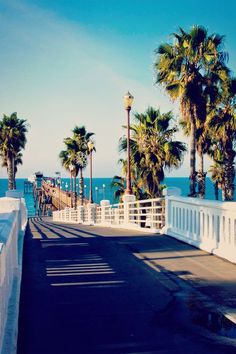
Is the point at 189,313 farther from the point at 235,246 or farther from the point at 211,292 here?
the point at 235,246

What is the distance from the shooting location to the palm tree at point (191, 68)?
80.1 ft

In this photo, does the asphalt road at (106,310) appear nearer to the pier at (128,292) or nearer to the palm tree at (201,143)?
the pier at (128,292)

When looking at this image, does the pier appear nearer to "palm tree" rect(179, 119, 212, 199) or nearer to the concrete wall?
the concrete wall

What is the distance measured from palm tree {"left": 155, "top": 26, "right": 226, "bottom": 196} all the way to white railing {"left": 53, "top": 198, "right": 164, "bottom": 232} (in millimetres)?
4154

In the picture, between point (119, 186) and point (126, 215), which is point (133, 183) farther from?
point (126, 215)

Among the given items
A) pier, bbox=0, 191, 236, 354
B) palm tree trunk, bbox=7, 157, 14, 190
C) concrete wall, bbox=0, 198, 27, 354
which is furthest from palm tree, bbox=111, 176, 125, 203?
concrete wall, bbox=0, 198, 27, 354

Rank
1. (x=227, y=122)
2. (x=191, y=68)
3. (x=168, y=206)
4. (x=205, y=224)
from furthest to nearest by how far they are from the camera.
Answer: (x=227, y=122) → (x=191, y=68) → (x=168, y=206) → (x=205, y=224)

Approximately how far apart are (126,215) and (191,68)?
9.57m

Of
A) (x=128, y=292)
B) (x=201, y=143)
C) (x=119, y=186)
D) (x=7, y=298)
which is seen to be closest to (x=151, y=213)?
(x=128, y=292)

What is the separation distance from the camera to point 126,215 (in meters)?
19.2

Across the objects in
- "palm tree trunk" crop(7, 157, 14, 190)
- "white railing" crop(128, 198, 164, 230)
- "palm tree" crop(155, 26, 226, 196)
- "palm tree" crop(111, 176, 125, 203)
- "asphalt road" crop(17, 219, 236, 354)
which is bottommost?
"asphalt road" crop(17, 219, 236, 354)

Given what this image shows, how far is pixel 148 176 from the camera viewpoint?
31703 mm

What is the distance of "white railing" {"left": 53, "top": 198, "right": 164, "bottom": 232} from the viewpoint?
15.9 metres

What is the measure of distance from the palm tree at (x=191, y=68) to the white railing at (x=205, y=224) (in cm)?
1194
